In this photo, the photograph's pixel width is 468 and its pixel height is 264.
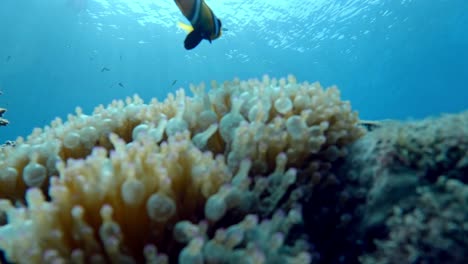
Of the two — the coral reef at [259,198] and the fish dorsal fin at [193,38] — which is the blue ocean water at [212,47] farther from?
the coral reef at [259,198]

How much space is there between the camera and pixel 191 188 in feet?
5.52

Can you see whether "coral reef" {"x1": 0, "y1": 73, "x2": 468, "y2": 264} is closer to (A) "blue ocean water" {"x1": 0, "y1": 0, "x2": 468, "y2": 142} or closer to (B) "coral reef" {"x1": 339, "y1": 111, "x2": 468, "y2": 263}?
(B) "coral reef" {"x1": 339, "y1": 111, "x2": 468, "y2": 263}

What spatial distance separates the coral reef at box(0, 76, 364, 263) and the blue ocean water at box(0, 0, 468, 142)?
27.3m

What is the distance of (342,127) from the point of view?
2264 millimetres

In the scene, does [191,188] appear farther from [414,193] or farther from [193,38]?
[193,38]

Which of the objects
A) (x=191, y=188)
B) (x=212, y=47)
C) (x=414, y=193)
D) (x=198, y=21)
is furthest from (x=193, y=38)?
(x=212, y=47)

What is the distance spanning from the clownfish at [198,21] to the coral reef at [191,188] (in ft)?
3.40

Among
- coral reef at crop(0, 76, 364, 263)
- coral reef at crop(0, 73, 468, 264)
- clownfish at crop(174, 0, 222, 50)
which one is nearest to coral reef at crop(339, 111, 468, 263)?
coral reef at crop(0, 73, 468, 264)

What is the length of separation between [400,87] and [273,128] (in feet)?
232

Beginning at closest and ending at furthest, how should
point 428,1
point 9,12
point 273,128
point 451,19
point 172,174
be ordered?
point 172,174, point 273,128, point 9,12, point 428,1, point 451,19

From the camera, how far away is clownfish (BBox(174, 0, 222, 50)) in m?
3.14

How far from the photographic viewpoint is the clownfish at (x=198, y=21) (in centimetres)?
314

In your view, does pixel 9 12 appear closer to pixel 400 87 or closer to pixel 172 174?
pixel 172 174

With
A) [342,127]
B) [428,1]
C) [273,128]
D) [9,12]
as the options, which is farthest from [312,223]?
[428,1]
